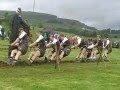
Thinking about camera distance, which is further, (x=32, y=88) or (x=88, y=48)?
(x=88, y=48)

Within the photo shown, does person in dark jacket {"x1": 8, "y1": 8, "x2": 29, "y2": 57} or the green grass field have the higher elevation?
person in dark jacket {"x1": 8, "y1": 8, "x2": 29, "y2": 57}

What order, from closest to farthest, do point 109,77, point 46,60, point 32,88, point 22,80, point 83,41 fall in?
point 32,88 → point 22,80 → point 109,77 → point 46,60 → point 83,41

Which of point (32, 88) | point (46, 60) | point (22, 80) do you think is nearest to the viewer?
point (32, 88)

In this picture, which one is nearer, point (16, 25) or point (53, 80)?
point (53, 80)

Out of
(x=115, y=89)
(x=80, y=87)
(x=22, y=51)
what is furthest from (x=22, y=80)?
(x=22, y=51)

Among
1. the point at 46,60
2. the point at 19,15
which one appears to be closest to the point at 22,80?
the point at 19,15

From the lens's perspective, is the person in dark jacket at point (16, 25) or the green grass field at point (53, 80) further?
the person in dark jacket at point (16, 25)

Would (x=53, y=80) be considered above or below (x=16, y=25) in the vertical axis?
below

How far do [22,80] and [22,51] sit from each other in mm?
6036

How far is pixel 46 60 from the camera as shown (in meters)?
27.4

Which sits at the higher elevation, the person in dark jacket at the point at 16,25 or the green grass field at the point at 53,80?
the person in dark jacket at the point at 16,25

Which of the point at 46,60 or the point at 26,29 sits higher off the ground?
the point at 26,29

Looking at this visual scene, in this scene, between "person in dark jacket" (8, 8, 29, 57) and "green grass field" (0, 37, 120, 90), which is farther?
"person in dark jacket" (8, 8, 29, 57)

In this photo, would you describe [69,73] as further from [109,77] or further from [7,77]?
[7,77]
